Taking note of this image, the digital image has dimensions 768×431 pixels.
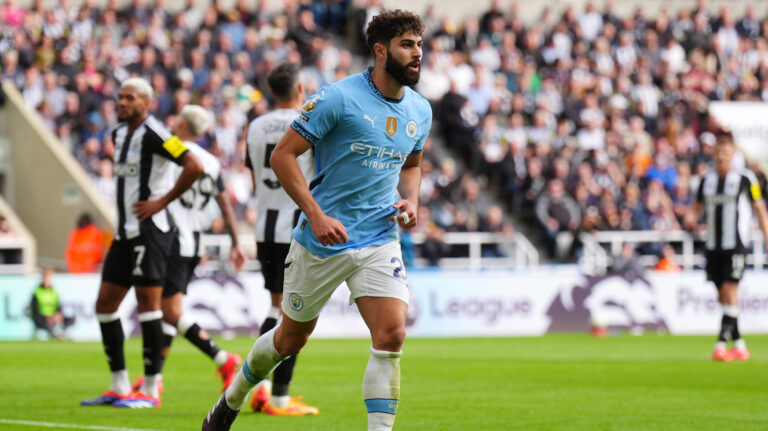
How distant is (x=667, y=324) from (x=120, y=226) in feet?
50.3

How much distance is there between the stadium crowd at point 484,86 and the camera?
23844 mm

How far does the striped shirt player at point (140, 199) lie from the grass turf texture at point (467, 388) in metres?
1.02

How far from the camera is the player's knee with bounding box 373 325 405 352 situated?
6270mm

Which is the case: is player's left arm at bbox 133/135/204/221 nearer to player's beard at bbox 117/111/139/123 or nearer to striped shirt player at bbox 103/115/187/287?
striped shirt player at bbox 103/115/187/287

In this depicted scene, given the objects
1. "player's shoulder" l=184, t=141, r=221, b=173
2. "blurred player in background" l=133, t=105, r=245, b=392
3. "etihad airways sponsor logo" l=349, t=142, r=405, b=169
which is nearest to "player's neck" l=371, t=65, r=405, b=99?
"etihad airways sponsor logo" l=349, t=142, r=405, b=169

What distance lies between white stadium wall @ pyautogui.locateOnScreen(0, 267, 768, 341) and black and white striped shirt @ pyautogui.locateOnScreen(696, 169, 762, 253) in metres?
7.06

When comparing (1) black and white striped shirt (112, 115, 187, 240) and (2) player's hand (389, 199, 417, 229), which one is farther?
(1) black and white striped shirt (112, 115, 187, 240)

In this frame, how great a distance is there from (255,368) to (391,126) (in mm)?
1502

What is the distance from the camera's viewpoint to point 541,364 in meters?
14.2

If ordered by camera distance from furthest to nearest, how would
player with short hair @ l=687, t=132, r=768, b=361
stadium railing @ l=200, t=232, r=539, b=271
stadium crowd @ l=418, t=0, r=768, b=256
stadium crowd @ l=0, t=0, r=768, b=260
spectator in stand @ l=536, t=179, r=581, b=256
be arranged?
stadium crowd @ l=418, t=0, r=768, b=256 → spectator in stand @ l=536, t=179, r=581, b=256 → stadium crowd @ l=0, t=0, r=768, b=260 → stadium railing @ l=200, t=232, r=539, b=271 → player with short hair @ l=687, t=132, r=768, b=361

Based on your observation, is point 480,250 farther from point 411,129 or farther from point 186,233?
point 411,129

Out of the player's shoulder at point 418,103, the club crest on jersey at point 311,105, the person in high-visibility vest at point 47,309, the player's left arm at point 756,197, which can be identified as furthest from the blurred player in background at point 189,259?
the person in high-visibility vest at point 47,309

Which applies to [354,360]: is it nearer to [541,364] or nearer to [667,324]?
[541,364]

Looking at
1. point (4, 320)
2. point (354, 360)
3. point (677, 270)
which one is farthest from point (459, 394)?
point (677, 270)
